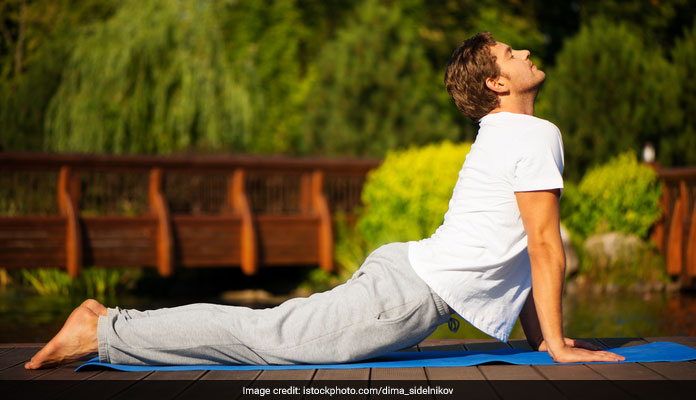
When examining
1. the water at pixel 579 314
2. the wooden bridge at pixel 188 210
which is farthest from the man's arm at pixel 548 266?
the wooden bridge at pixel 188 210

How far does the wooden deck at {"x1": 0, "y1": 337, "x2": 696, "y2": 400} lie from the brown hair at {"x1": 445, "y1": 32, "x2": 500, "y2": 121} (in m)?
1.15

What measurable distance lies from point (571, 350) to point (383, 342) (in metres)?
0.79

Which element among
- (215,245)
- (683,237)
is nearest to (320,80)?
(215,245)

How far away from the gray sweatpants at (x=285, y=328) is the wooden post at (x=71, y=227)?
292 inches

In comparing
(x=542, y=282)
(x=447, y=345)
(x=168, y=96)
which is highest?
(x=168, y=96)

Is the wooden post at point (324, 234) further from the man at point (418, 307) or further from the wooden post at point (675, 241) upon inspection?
A: the man at point (418, 307)

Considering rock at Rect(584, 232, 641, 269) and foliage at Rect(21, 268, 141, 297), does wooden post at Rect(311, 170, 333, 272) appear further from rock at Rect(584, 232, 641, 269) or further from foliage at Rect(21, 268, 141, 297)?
rock at Rect(584, 232, 641, 269)

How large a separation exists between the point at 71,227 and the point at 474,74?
801cm

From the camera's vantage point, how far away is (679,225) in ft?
36.1

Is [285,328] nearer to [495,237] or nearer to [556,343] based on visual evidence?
[495,237]

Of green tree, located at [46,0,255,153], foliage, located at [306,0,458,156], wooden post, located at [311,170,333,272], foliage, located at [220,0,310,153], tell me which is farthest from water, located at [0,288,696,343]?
foliage, located at [220,0,310,153]

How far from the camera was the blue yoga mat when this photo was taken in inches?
142
